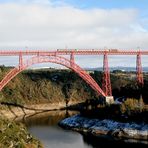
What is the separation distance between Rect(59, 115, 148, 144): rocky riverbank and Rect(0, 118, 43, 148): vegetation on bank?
20.2m

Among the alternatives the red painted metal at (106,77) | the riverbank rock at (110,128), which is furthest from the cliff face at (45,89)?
the riverbank rock at (110,128)

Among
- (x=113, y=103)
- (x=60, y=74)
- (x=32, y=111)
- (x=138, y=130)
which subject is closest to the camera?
(x=138, y=130)

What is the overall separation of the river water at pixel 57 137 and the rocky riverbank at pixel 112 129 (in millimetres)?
2363

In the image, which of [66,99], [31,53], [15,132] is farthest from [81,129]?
[66,99]

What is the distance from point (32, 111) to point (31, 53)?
1313 inches

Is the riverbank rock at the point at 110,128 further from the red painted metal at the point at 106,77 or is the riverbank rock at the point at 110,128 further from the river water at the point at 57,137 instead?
the red painted metal at the point at 106,77

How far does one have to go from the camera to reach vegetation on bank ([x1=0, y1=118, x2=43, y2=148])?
45734mm

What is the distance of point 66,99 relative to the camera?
125625 millimetres

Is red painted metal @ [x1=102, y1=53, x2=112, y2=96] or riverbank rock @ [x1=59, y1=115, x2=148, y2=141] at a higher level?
red painted metal @ [x1=102, y1=53, x2=112, y2=96]

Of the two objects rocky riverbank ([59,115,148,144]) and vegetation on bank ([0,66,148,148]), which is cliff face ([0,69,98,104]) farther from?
rocky riverbank ([59,115,148,144])

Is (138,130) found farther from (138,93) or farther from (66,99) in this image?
(66,99)

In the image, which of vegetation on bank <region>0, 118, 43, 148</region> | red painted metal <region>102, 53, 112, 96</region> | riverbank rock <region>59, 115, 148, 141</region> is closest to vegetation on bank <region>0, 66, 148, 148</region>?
riverbank rock <region>59, 115, 148, 141</region>

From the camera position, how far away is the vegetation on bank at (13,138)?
150 ft

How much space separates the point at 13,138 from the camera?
4775 centimetres
